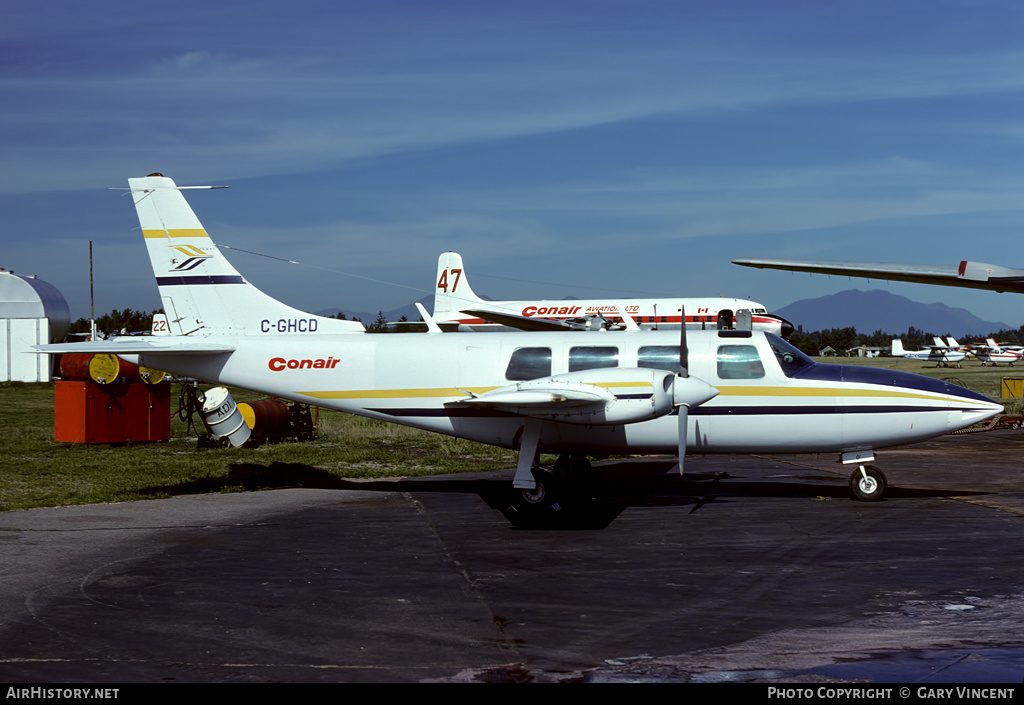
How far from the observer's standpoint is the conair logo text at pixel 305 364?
15758 mm

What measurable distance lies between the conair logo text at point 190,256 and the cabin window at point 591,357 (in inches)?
274

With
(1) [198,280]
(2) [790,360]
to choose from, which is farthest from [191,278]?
(2) [790,360]

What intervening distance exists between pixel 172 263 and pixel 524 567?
9.51m

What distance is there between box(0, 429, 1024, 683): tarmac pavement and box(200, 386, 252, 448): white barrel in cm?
714

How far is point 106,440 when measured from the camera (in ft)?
78.4

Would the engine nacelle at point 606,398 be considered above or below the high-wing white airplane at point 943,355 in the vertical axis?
above

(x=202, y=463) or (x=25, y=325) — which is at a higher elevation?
(x=25, y=325)

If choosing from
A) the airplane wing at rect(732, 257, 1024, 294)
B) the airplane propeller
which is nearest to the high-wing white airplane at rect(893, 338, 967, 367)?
the airplane wing at rect(732, 257, 1024, 294)

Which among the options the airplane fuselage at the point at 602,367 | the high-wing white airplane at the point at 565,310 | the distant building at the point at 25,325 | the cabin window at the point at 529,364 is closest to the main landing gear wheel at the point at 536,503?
the airplane fuselage at the point at 602,367

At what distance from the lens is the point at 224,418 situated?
23.2 m

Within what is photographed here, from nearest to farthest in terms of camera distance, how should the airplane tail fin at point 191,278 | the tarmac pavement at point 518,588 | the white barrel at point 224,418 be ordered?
1. the tarmac pavement at point 518,588
2. the airplane tail fin at point 191,278
3. the white barrel at point 224,418

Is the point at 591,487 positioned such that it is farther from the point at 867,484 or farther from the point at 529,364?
the point at 867,484

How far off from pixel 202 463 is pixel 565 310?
3178 centimetres

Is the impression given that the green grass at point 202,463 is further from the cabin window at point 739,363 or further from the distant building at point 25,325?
the distant building at point 25,325
